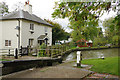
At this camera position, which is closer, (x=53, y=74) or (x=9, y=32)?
(x=53, y=74)

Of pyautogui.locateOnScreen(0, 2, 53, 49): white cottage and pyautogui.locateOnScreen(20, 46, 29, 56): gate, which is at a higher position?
pyautogui.locateOnScreen(0, 2, 53, 49): white cottage

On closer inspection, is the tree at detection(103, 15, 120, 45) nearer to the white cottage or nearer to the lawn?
the lawn

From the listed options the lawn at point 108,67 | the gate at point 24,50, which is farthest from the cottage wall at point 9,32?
the lawn at point 108,67

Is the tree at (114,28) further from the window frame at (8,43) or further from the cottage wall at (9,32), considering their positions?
the window frame at (8,43)

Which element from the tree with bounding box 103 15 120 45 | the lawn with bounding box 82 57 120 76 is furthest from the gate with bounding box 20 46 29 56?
the tree with bounding box 103 15 120 45

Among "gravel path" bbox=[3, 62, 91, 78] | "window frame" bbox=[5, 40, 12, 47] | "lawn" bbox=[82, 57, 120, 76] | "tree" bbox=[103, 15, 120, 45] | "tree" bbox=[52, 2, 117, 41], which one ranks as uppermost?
"tree" bbox=[52, 2, 117, 41]

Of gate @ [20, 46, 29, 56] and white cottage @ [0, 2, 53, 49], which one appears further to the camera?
white cottage @ [0, 2, 53, 49]

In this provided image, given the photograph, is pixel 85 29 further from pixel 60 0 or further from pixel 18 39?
pixel 18 39

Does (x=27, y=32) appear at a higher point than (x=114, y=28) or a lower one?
higher

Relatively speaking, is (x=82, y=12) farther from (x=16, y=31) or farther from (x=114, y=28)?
(x=16, y=31)

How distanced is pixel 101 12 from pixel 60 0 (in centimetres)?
160

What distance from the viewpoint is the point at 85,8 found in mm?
4078

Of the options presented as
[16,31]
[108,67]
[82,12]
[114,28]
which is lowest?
[108,67]

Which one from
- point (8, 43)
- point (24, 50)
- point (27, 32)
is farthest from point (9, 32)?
point (24, 50)
